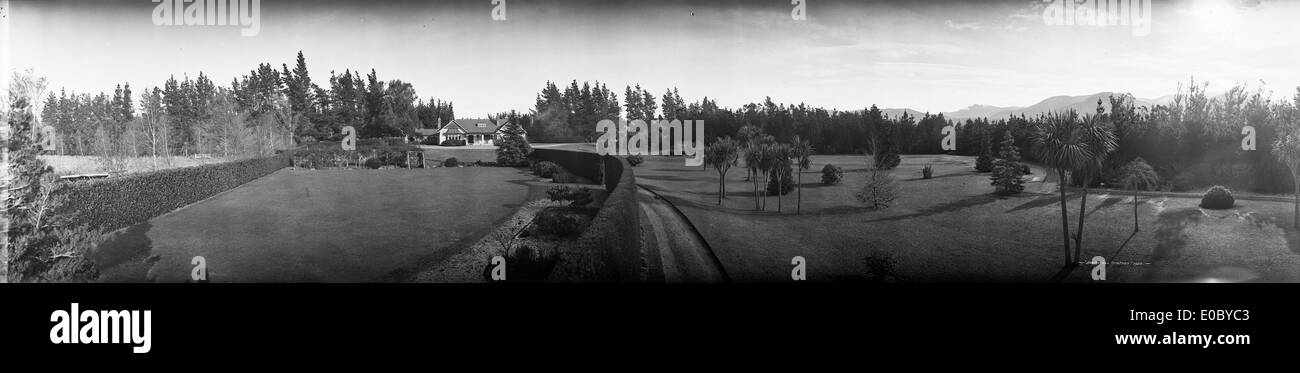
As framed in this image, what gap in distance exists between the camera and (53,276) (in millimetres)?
8562

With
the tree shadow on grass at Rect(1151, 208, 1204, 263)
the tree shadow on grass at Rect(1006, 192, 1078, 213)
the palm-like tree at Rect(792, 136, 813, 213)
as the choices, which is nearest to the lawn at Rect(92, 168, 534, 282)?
the palm-like tree at Rect(792, 136, 813, 213)

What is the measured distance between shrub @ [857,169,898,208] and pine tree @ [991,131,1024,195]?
2.37 metres

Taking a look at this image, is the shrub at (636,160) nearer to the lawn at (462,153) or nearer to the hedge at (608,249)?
the hedge at (608,249)

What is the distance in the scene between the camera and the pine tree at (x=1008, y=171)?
41.2ft

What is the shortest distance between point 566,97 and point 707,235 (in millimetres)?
9194

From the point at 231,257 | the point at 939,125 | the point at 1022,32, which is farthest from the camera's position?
the point at 939,125

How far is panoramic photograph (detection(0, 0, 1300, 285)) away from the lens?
418 inches

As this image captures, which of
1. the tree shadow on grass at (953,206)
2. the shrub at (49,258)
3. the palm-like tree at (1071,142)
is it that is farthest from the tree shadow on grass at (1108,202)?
the shrub at (49,258)

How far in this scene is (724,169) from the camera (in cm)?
1628

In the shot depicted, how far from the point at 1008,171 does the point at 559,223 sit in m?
11.8

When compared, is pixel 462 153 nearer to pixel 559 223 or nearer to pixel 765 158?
pixel 559 223
